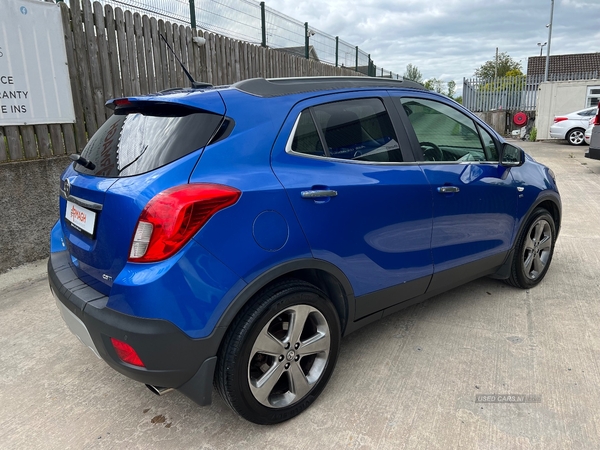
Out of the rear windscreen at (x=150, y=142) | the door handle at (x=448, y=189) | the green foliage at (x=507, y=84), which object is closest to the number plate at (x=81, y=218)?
the rear windscreen at (x=150, y=142)

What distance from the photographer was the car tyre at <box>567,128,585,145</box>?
54.7 ft

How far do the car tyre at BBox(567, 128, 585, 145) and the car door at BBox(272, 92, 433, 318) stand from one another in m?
16.8

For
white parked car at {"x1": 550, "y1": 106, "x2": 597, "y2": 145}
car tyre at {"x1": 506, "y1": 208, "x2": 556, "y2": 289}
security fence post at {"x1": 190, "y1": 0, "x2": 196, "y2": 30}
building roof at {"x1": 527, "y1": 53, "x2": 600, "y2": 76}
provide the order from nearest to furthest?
1. car tyre at {"x1": 506, "y1": 208, "x2": 556, "y2": 289}
2. security fence post at {"x1": 190, "y1": 0, "x2": 196, "y2": 30}
3. white parked car at {"x1": 550, "y1": 106, "x2": 597, "y2": 145}
4. building roof at {"x1": 527, "y1": 53, "x2": 600, "y2": 76}

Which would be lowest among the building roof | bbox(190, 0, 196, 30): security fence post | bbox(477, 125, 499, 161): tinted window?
bbox(477, 125, 499, 161): tinted window

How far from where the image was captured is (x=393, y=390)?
2615mm

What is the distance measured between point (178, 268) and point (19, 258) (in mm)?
3457

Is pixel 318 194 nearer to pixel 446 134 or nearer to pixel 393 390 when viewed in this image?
pixel 393 390

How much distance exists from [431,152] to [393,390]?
4.86ft

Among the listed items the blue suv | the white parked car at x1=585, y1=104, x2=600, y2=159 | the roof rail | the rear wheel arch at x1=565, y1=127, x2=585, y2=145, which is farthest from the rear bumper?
the rear wheel arch at x1=565, y1=127, x2=585, y2=145

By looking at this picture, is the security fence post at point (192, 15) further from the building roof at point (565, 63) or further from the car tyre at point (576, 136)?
the building roof at point (565, 63)

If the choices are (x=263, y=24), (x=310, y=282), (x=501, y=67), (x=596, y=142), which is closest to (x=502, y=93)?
(x=596, y=142)

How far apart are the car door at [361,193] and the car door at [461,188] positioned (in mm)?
130

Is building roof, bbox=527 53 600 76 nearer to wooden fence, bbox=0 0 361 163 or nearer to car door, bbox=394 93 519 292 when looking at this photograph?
wooden fence, bbox=0 0 361 163

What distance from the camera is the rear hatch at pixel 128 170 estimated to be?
199 centimetres
